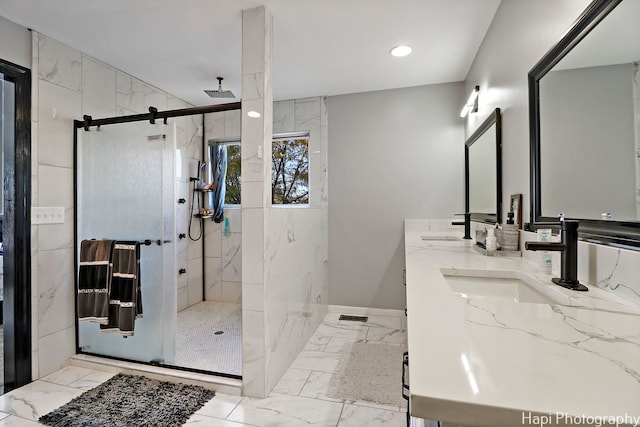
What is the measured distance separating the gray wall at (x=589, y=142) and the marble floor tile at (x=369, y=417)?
1.35 metres

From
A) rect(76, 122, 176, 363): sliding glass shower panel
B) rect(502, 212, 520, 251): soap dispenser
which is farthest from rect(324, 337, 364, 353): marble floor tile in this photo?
rect(502, 212, 520, 251): soap dispenser

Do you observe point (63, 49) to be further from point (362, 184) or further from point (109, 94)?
point (362, 184)

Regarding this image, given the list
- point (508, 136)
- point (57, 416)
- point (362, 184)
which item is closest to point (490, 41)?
point (508, 136)

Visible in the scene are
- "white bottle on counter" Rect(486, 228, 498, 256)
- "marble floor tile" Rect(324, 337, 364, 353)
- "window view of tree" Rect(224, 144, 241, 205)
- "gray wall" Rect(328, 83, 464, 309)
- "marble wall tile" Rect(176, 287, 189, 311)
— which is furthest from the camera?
"window view of tree" Rect(224, 144, 241, 205)

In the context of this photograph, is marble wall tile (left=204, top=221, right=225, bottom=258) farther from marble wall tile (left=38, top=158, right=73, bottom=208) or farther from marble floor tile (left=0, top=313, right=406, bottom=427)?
marble floor tile (left=0, top=313, right=406, bottom=427)

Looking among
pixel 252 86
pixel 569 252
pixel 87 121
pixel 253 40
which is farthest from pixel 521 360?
pixel 87 121

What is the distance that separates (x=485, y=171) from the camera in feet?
7.38

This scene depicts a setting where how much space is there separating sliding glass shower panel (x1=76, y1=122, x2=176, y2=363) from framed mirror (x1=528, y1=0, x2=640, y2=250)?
2.20 meters

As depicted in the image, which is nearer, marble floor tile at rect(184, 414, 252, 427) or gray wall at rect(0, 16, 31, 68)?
marble floor tile at rect(184, 414, 252, 427)

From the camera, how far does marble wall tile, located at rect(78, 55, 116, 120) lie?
242 centimetres

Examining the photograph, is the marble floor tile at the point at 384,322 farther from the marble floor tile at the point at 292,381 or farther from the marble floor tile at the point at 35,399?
the marble floor tile at the point at 35,399

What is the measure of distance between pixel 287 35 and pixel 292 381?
2511 millimetres

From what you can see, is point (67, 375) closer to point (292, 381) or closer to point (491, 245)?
point (292, 381)

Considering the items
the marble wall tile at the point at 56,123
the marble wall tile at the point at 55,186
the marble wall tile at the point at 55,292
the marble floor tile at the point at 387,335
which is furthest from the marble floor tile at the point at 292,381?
the marble wall tile at the point at 56,123
